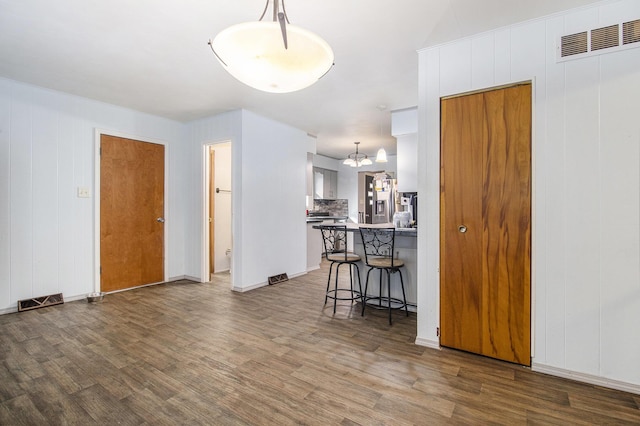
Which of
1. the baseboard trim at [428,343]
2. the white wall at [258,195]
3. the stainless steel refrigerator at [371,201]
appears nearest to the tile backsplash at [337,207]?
the stainless steel refrigerator at [371,201]

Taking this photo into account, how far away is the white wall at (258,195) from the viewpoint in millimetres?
4230

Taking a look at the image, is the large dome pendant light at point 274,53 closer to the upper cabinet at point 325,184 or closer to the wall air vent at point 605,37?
the wall air vent at point 605,37

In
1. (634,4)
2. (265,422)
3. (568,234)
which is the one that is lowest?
(265,422)

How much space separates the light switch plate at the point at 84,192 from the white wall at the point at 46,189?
42 mm

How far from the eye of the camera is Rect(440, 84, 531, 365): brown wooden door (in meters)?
2.24

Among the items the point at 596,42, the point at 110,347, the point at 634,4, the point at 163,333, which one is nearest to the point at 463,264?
the point at 596,42

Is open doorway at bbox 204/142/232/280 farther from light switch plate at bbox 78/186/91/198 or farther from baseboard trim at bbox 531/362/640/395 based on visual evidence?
baseboard trim at bbox 531/362/640/395

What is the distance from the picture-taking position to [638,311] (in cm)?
192

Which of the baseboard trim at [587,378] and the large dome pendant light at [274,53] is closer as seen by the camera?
the large dome pendant light at [274,53]

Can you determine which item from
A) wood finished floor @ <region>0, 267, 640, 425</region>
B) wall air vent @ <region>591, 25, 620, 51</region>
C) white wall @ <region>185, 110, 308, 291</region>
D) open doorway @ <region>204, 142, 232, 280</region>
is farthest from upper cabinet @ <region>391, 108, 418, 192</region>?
open doorway @ <region>204, 142, 232, 280</region>

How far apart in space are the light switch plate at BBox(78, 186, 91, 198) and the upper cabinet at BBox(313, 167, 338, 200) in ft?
15.3

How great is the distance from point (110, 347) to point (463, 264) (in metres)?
3.01

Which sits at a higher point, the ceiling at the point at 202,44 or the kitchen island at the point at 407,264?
the ceiling at the point at 202,44

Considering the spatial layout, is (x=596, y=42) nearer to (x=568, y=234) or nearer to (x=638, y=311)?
(x=568, y=234)
